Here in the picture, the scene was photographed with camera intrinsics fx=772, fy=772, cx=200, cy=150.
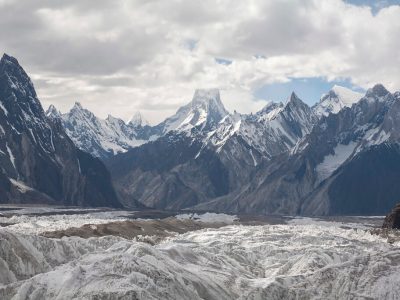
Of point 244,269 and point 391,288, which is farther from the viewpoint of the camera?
point 244,269

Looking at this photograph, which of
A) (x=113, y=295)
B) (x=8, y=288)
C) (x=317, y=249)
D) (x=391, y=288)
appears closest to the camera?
(x=113, y=295)

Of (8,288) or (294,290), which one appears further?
(294,290)

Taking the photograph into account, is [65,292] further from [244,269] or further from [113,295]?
[244,269]

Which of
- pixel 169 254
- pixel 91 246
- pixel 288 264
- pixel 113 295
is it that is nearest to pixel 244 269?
pixel 288 264

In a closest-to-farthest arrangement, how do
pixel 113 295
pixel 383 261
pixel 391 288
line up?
pixel 113 295 < pixel 391 288 < pixel 383 261

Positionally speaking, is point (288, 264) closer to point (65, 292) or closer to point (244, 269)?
point (244, 269)

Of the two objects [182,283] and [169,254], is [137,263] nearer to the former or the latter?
[182,283]

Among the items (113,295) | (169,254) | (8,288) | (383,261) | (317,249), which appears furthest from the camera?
(317,249)

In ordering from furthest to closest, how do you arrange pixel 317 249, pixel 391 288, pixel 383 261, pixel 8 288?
1. pixel 317 249
2. pixel 383 261
3. pixel 391 288
4. pixel 8 288

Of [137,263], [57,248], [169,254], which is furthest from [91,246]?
[137,263]
